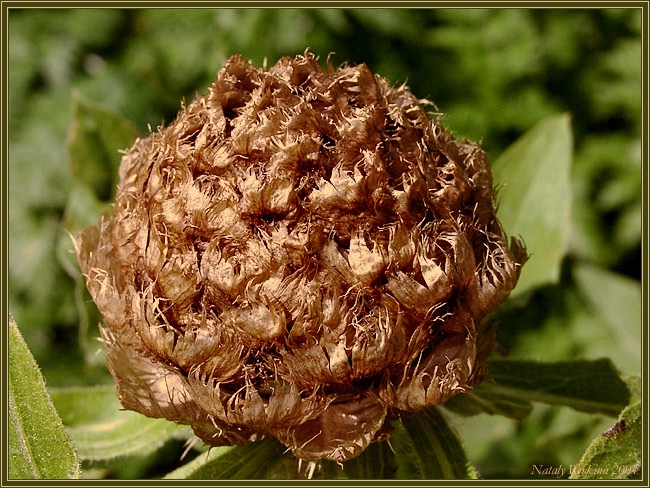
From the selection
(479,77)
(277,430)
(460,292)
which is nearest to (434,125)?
(460,292)

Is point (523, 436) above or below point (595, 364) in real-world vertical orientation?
below

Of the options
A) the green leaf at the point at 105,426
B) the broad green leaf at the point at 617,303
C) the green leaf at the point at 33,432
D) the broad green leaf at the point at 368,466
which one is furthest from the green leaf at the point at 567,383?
the green leaf at the point at 33,432

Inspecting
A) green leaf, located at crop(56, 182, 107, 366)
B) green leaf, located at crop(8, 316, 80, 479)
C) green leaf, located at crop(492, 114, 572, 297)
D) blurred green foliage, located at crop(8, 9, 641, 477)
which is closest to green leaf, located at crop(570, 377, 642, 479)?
green leaf, located at crop(492, 114, 572, 297)

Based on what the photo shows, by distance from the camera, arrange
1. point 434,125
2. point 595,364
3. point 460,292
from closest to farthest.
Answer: point 460,292, point 434,125, point 595,364

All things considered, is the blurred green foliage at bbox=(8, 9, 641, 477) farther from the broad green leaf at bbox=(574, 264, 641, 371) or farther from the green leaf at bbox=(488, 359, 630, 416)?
the green leaf at bbox=(488, 359, 630, 416)

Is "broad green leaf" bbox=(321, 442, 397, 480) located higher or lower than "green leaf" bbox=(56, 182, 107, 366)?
lower

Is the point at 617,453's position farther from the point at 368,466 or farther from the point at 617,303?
the point at 617,303

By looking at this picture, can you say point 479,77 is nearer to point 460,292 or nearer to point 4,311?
point 460,292
